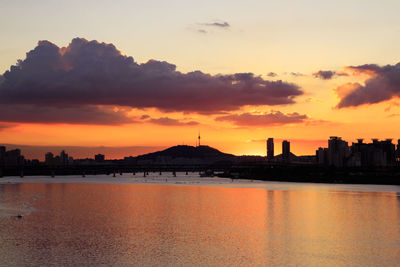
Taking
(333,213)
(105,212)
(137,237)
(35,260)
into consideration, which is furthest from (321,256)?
(105,212)

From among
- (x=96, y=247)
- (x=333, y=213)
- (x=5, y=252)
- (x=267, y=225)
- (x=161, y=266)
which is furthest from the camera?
(x=333, y=213)

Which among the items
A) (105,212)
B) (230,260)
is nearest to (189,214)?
(105,212)

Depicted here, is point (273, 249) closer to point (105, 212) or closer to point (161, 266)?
point (161, 266)

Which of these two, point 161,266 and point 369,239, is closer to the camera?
point 161,266

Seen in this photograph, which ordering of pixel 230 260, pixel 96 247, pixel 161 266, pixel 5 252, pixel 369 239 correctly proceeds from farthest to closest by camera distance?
pixel 369 239, pixel 96 247, pixel 5 252, pixel 230 260, pixel 161 266

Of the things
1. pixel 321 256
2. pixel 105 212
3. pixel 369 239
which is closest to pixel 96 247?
pixel 321 256

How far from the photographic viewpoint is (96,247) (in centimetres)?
4966

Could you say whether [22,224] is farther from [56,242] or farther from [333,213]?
[333,213]

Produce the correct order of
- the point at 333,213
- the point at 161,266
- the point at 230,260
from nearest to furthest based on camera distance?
the point at 161,266, the point at 230,260, the point at 333,213

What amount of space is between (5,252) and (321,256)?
30536mm

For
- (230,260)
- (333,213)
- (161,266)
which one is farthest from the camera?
(333,213)

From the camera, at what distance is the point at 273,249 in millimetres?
48625

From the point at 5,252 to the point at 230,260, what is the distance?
2200 centimetres

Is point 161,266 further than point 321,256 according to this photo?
No
